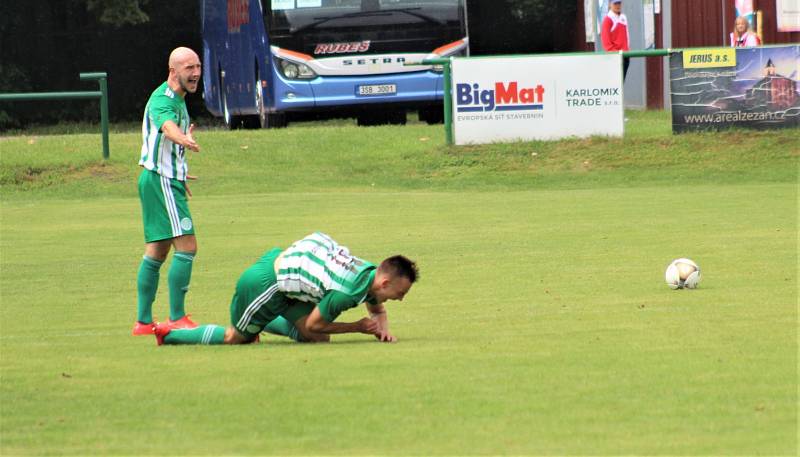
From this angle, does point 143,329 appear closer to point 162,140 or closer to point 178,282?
point 178,282

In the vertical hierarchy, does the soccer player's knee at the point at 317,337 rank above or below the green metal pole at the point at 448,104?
below

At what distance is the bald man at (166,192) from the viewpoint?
958cm

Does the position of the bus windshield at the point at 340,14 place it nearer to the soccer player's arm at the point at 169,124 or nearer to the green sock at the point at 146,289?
the soccer player's arm at the point at 169,124

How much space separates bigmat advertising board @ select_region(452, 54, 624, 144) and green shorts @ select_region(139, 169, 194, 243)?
1429cm

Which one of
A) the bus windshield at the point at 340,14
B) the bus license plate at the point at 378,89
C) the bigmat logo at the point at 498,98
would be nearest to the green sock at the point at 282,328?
the bigmat logo at the point at 498,98

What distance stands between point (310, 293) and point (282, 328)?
0.64m

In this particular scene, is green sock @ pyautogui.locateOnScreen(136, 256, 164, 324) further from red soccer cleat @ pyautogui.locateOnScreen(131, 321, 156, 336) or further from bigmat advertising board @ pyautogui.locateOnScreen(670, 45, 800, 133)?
bigmat advertising board @ pyautogui.locateOnScreen(670, 45, 800, 133)

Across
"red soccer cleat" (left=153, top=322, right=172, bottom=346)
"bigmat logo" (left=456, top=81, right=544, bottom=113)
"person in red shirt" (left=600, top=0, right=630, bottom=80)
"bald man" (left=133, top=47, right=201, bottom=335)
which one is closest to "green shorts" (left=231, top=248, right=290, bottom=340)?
"red soccer cleat" (left=153, top=322, right=172, bottom=346)

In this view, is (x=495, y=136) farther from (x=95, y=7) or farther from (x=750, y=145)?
(x=95, y=7)

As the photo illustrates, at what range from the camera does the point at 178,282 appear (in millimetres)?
9555

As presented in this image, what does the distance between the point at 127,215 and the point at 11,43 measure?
28345mm

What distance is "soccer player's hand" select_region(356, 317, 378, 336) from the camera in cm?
874

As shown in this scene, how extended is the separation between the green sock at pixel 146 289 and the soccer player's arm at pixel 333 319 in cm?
129

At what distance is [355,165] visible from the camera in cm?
2403
